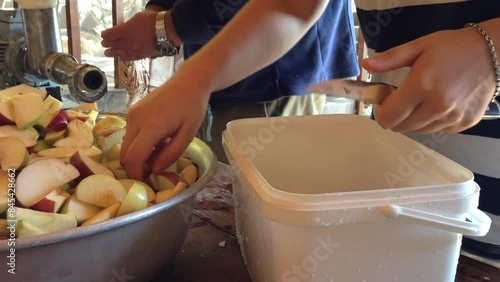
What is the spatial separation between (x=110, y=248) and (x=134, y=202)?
0.19ft

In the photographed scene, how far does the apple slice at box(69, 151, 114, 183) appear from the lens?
0.58 m

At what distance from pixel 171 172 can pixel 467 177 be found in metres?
0.34

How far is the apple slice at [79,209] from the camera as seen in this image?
0.52 m

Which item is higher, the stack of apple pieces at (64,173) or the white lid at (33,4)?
the white lid at (33,4)

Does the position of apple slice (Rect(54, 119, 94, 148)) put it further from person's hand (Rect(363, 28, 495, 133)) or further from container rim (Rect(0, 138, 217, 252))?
person's hand (Rect(363, 28, 495, 133))

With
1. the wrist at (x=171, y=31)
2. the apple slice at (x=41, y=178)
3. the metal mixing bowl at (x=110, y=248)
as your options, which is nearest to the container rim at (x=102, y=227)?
the metal mixing bowl at (x=110, y=248)

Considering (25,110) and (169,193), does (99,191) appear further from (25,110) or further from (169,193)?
(25,110)

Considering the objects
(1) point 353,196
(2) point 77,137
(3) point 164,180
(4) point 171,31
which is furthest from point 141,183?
(4) point 171,31

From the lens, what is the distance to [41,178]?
1.78 ft

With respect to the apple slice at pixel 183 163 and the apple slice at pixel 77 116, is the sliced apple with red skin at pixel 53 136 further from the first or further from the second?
the apple slice at pixel 183 163

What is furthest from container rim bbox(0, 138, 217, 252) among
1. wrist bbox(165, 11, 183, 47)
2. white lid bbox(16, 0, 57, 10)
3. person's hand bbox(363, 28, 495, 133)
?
white lid bbox(16, 0, 57, 10)

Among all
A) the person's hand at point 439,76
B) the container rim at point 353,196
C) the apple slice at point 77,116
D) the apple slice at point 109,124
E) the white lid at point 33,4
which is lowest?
the apple slice at point 109,124

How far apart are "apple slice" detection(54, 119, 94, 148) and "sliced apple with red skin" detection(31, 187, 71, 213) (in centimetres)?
13

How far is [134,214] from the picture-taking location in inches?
18.3
